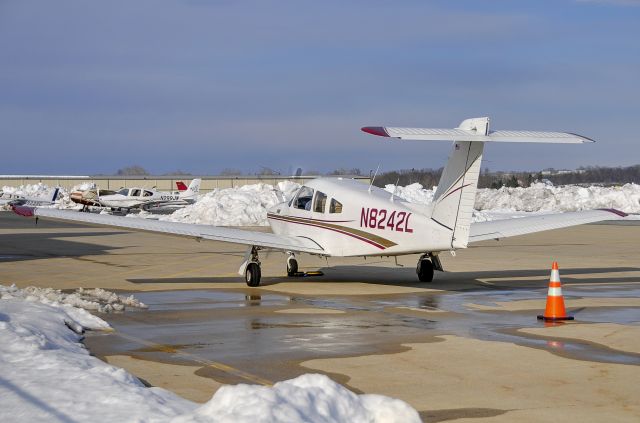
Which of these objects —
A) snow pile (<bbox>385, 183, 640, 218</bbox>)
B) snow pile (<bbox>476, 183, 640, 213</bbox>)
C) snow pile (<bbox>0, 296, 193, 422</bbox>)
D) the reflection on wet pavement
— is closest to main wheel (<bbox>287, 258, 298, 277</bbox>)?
the reflection on wet pavement

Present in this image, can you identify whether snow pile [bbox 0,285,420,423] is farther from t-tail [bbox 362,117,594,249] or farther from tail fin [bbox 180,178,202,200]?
tail fin [bbox 180,178,202,200]

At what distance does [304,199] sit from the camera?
922 inches

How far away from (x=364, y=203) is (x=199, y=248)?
1510cm

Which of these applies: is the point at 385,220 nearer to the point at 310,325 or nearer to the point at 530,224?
the point at 530,224

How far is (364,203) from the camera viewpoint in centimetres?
2145

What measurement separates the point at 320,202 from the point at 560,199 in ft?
199

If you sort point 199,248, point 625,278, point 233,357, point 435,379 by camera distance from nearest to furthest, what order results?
point 435,379 < point 233,357 < point 625,278 < point 199,248

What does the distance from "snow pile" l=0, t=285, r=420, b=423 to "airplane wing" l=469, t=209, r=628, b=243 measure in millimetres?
12737

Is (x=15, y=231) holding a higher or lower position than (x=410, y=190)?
lower

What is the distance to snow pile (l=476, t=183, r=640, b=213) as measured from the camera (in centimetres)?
7681

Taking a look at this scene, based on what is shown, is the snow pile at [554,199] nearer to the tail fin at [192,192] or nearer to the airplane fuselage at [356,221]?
the tail fin at [192,192]

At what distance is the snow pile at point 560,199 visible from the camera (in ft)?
252

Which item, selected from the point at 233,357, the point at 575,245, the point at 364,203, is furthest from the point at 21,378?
the point at 575,245

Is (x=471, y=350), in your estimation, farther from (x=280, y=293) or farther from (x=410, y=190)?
(x=410, y=190)
